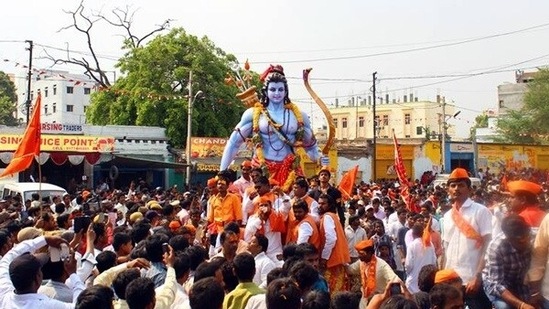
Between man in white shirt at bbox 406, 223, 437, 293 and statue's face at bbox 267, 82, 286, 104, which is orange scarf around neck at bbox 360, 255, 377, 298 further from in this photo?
statue's face at bbox 267, 82, 286, 104

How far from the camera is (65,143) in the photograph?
2631 cm

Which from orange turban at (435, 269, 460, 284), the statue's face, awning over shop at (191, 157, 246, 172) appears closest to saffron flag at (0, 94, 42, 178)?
the statue's face

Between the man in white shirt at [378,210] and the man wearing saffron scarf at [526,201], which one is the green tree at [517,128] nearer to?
the man in white shirt at [378,210]

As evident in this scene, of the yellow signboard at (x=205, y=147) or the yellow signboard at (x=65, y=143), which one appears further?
the yellow signboard at (x=205, y=147)

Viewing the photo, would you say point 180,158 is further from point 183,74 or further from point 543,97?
point 543,97

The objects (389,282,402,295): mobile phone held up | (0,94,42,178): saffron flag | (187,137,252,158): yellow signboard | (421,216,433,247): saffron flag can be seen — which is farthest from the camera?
(187,137,252,158): yellow signboard

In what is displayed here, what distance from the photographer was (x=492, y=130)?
191ft

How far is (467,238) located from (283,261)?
1764 millimetres

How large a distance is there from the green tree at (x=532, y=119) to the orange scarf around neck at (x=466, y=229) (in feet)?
144

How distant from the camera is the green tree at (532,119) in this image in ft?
158

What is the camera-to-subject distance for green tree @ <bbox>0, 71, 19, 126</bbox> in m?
51.3

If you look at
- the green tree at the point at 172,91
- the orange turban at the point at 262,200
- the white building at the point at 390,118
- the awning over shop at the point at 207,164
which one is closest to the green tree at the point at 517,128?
the white building at the point at 390,118

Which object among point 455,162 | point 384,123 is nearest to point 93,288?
point 455,162

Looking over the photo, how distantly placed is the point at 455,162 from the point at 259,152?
3434 centimetres
